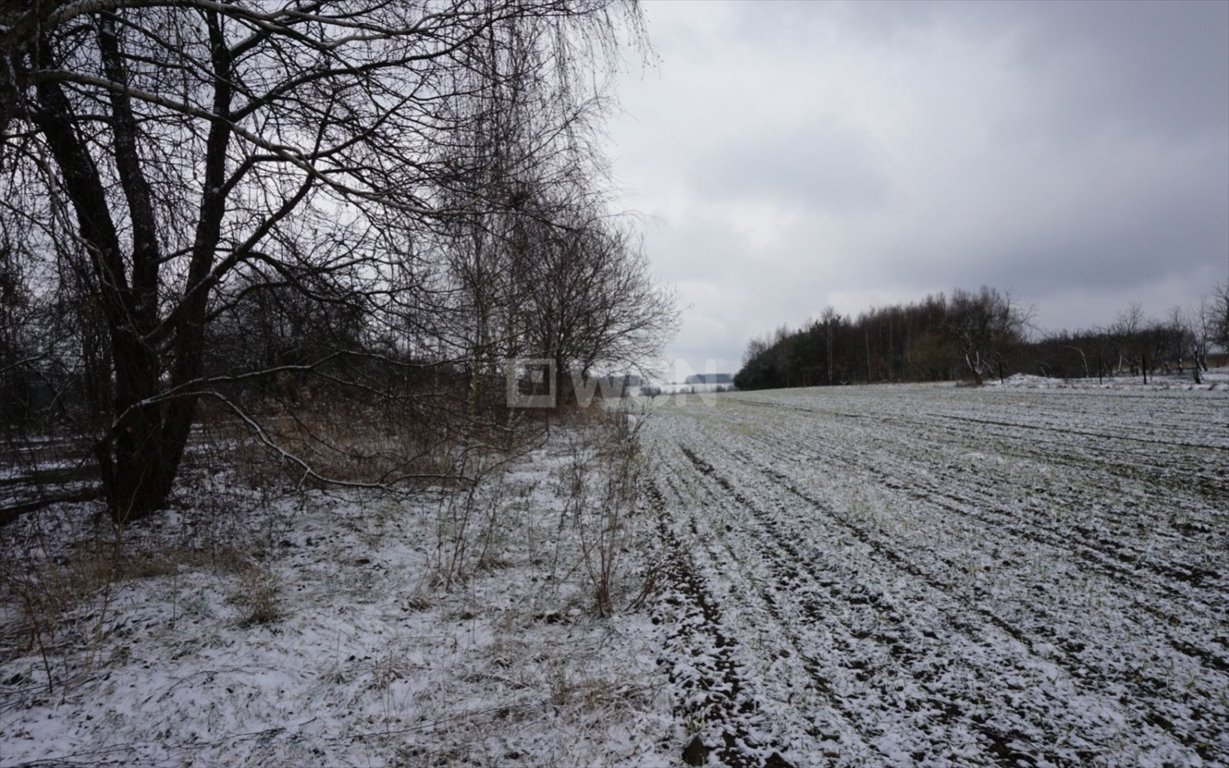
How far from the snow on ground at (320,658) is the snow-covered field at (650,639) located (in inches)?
0.7

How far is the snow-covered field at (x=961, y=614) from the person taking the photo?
2.61m

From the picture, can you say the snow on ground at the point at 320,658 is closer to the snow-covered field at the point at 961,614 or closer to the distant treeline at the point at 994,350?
the snow-covered field at the point at 961,614

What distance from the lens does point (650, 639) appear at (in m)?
3.72

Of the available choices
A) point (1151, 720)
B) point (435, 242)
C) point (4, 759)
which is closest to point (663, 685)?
point (1151, 720)

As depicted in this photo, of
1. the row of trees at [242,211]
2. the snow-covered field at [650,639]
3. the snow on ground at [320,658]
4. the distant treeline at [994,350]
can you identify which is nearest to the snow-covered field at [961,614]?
the snow-covered field at [650,639]

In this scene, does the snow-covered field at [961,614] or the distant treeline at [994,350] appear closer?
the snow-covered field at [961,614]

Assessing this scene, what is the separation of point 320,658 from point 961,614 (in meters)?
4.29

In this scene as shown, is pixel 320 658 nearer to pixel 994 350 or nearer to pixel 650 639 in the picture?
pixel 650 639

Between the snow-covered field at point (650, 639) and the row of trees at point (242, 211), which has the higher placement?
the row of trees at point (242, 211)

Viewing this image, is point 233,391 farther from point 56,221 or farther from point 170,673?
point 170,673

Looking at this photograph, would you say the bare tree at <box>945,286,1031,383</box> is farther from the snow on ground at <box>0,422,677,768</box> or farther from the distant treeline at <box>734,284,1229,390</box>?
the snow on ground at <box>0,422,677,768</box>

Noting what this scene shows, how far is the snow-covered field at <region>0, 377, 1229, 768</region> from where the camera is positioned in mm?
2602
